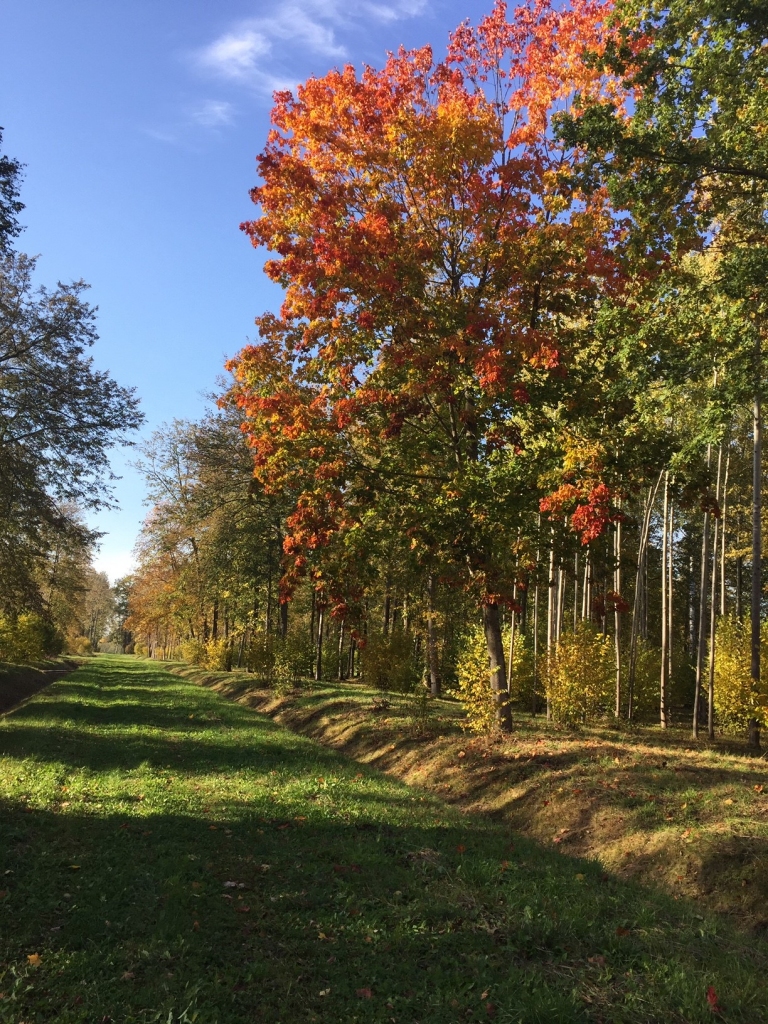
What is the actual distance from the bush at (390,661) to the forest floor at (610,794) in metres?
7.28

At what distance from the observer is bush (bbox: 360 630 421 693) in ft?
75.4

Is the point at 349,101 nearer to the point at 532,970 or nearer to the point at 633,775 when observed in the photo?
the point at 633,775

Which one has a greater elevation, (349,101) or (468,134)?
(349,101)

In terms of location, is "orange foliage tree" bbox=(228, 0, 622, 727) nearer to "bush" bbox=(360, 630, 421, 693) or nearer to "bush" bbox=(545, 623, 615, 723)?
"bush" bbox=(545, 623, 615, 723)

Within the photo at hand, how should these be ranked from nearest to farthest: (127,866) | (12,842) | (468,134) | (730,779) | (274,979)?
(274,979)
(127,866)
(12,842)
(730,779)
(468,134)

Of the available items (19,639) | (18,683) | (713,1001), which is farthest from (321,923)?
(19,639)

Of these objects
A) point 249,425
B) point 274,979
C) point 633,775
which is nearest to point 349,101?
point 249,425

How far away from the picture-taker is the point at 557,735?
42.3 feet

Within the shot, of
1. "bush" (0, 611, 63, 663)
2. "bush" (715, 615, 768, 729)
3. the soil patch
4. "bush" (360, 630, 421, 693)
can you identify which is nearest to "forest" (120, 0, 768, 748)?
"bush" (715, 615, 768, 729)

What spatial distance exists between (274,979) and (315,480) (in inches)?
362

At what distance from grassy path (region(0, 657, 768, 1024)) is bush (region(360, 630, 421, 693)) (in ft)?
44.2

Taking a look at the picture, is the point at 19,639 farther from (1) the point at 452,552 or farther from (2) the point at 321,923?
(2) the point at 321,923

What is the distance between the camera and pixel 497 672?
13016 mm

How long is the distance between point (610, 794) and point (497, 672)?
174 inches
